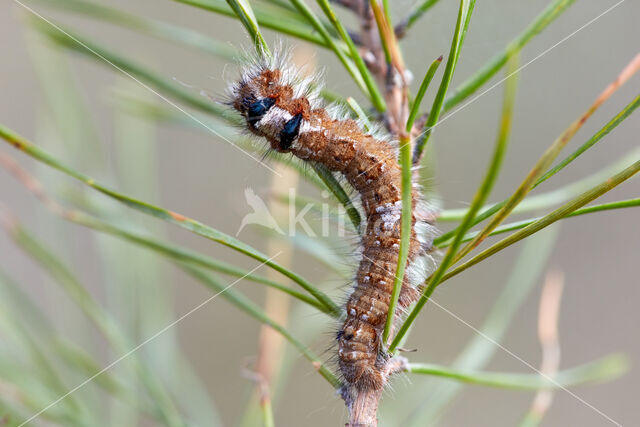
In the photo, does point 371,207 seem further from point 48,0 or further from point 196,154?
point 196,154

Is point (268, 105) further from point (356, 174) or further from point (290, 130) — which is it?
point (356, 174)

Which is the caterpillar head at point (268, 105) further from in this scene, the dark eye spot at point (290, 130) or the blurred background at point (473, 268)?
the blurred background at point (473, 268)

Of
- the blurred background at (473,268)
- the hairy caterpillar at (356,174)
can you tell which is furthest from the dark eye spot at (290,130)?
the blurred background at (473,268)

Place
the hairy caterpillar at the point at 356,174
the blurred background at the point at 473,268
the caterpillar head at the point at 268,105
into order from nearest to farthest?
the hairy caterpillar at the point at 356,174 < the caterpillar head at the point at 268,105 < the blurred background at the point at 473,268

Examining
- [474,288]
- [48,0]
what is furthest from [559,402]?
[48,0]

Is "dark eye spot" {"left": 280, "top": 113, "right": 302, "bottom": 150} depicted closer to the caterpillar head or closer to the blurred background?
the caterpillar head

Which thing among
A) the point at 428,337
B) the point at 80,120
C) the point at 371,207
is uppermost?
the point at 371,207

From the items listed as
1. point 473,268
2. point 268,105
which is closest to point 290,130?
point 268,105
